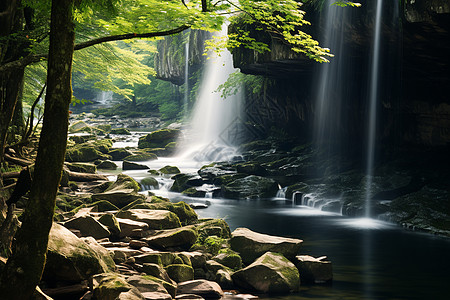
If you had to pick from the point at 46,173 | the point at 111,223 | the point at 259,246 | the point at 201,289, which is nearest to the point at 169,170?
the point at 111,223

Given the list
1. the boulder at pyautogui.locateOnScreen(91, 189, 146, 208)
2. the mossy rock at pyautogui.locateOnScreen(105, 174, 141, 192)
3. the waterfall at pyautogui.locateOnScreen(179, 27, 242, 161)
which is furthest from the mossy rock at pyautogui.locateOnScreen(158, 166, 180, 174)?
the boulder at pyautogui.locateOnScreen(91, 189, 146, 208)

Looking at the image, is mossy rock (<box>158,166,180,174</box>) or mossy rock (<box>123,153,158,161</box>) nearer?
mossy rock (<box>158,166,180,174</box>)

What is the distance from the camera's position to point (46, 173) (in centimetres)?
450

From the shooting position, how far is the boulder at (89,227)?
8797 millimetres

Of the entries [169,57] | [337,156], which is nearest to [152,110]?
[169,57]

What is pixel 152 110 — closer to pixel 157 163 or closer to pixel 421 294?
pixel 157 163

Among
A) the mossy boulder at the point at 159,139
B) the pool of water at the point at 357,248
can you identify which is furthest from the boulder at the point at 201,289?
the mossy boulder at the point at 159,139

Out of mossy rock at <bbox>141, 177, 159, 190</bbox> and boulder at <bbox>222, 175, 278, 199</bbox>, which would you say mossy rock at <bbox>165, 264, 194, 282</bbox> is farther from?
mossy rock at <bbox>141, 177, 159, 190</bbox>

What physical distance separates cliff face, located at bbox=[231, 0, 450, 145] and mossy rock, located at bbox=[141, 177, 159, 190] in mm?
6580

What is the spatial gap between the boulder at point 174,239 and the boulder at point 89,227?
0.85m

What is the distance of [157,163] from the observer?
28297 millimetres

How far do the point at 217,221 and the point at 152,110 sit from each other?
46591 millimetres

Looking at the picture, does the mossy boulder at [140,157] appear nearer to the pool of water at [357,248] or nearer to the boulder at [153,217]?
the pool of water at [357,248]

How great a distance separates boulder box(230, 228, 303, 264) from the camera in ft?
29.6
